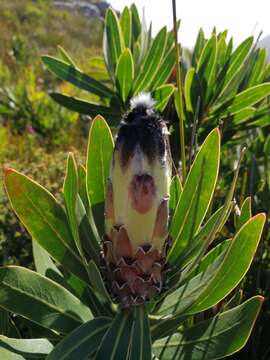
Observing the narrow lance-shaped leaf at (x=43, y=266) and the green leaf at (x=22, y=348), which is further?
the narrow lance-shaped leaf at (x=43, y=266)

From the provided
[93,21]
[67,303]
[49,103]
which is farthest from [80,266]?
[93,21]

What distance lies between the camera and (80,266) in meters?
0.94

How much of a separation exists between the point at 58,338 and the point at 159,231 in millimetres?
358

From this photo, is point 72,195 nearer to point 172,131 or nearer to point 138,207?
point 138,207

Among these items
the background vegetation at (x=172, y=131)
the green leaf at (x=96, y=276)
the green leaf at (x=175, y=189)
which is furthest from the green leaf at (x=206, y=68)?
the green leaf at (x=96, y=276)

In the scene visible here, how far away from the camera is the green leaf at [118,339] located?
819mm

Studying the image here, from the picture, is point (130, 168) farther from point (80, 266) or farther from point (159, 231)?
point (80, 266)

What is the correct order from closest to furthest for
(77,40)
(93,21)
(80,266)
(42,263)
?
(80,266)
(42,263)
(77,40)
(93,21)

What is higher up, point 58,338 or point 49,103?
point 49,103

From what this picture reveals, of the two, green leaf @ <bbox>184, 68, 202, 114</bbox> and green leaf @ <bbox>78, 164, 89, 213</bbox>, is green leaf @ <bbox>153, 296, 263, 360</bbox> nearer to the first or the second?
green leaf @ <bbox>78, 164, 89, 213</bbox>

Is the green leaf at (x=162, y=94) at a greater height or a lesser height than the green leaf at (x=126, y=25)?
lesser

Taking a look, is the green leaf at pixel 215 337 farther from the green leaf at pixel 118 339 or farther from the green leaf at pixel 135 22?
the green leaf at pixel 135 22

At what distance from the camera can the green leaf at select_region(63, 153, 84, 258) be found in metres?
0.84

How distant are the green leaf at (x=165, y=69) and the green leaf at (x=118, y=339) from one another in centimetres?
101
